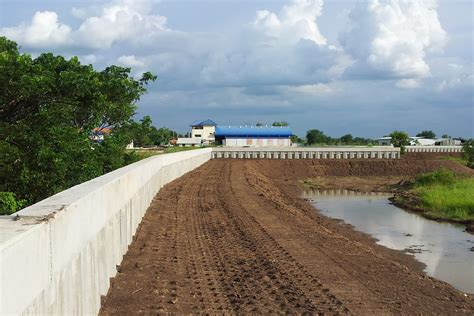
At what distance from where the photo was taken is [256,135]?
103 m

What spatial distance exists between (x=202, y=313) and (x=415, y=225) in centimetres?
1961

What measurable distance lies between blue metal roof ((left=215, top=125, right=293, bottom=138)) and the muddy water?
2565 inches

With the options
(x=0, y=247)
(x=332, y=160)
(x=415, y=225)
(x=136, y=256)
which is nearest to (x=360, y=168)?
(x=332, y=160)

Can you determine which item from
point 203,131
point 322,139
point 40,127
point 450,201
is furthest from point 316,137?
point 40,127

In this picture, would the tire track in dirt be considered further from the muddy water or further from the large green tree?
the large green tree

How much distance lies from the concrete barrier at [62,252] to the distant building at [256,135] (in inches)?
3617

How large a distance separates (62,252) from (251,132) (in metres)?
99.3

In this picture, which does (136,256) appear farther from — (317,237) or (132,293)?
(317,237)

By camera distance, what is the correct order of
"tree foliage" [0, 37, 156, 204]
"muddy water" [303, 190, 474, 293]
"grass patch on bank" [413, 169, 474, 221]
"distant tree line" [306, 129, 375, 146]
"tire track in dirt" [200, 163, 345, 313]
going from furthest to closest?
"distant tree line" [306, 129, 375, 146] < "grass patch on bank" [413, 169, 474, 221] < "muddy water" [303, 190, 474, 293] < "tree foliage" [0, 37, 156, 204] < "tire track in dirt" [200, 163, 345, 313]

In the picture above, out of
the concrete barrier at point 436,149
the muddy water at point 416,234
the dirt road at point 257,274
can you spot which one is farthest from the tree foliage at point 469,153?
the dirt road at point 257,274

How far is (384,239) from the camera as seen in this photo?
2089 cm

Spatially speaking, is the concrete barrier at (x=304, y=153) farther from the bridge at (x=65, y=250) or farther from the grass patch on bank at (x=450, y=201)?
the bridge at (x=65, y=250)

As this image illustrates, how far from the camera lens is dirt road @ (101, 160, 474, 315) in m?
8.22

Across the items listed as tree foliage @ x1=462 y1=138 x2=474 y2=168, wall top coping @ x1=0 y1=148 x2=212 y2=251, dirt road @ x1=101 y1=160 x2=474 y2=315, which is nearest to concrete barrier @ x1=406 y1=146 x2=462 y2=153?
tree foliage @ x1=462 y1=138 x2=474 y2=168
